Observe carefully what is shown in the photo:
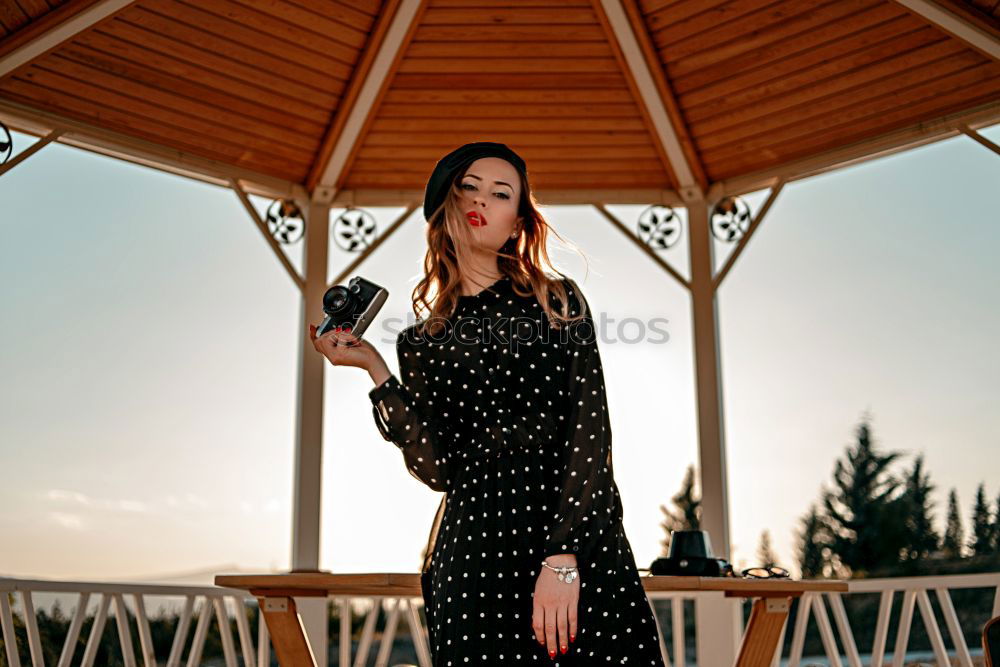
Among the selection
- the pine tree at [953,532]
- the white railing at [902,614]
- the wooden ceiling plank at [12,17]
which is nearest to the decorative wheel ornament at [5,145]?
the wooden ceiling plank at [12,17]

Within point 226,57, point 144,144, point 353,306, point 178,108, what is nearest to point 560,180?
point 226,57

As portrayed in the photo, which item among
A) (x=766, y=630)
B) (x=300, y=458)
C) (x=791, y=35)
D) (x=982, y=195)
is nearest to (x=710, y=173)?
(x=791, y=35)

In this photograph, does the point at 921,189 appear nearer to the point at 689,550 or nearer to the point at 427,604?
the point at 689,550

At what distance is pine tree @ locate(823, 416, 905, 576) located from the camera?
12500mm

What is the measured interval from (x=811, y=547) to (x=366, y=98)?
30.5 ft

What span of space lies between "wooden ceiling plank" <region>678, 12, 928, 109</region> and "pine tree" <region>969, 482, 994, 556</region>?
6436mm

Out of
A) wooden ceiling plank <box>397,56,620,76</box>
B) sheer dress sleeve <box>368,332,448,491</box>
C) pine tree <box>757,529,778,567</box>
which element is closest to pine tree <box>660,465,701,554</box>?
pine tree <box>757,529,778,567</box>

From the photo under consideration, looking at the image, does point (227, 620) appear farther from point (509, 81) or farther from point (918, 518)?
point (918, 518)

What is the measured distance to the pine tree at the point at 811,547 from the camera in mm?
11859

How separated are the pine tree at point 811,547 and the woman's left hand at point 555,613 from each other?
10827mm

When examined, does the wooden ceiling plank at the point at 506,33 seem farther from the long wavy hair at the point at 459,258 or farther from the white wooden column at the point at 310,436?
the long wavy hair at the point at 459,258

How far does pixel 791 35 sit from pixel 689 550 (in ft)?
7.80

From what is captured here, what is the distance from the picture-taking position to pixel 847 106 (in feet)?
15.4

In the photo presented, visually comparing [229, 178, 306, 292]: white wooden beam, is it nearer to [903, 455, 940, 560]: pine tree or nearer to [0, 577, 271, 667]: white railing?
[0, 577, 271, 667]: white railing
